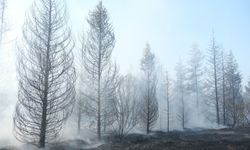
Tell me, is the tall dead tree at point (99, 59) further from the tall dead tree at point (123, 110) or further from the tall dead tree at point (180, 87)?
the tall dead tree at point (180, 87)

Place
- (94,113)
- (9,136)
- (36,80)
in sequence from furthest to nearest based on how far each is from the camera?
(94,113)
(9,136)
(36,80)

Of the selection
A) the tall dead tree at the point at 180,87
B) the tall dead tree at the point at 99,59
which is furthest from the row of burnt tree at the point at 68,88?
the tall dead tree at the point at 180,87

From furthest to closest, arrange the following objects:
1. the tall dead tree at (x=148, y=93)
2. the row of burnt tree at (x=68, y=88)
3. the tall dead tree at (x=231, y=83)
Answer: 1. the tall dead tree at (x=231, y=83)
2. the tall dead tree at (x=148, y=93)
3. the row of burnt tree at (x=68, y=88)

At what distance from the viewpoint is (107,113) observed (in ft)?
69.1

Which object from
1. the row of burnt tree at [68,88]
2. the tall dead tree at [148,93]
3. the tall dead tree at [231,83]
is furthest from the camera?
the tall dead tree at [231,83]

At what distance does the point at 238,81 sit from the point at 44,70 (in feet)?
131

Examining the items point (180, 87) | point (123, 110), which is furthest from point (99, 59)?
point (180, 87)

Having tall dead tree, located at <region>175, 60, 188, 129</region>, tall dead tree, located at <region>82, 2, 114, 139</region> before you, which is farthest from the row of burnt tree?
tall dead tree, located at <region>175, 60, 188, 129</region>

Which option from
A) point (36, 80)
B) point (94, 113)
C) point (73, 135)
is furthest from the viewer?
point (73, 135)

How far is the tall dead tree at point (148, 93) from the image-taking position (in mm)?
29359

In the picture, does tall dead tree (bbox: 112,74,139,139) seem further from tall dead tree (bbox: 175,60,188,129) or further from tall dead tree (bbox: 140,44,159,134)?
tall dead tree (bbox: 175,60,188,129)

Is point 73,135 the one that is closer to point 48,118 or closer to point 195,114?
point 48,118

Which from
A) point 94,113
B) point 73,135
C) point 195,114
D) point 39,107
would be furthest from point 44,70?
point 195,114

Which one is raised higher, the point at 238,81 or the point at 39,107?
the point at 238,81
